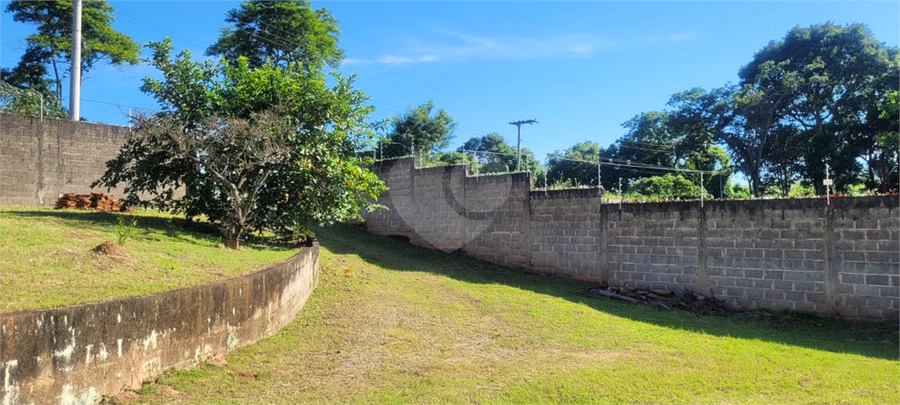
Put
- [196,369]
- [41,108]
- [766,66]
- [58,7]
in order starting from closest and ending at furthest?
[196,369], [41,108], [58,7], [766,66]

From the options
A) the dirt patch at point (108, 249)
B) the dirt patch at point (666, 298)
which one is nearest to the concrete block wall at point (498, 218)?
the dirt patch at point (666, 298)

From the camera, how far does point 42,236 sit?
713 cm

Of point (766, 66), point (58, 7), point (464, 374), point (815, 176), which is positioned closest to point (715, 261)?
point (464, 374)

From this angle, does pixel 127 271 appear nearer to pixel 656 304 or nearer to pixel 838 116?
pixel 656 304

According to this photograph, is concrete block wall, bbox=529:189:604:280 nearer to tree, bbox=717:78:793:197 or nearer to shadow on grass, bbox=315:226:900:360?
shadow on grass, bbox=315:226:900:360

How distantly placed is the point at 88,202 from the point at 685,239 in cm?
1234

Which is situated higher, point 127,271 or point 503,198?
point 503,198

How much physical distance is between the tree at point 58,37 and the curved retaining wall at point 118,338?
2482 centimetres

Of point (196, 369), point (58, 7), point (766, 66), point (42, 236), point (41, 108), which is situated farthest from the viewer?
point (766, 66)

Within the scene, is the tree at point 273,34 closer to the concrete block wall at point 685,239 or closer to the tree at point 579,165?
the concrete block wall at point 685,239

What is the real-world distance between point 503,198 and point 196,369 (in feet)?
31.1

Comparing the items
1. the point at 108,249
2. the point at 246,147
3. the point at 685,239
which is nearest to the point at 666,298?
the point at 685,239

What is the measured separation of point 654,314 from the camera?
9.98m

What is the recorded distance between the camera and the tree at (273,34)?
25891mm
